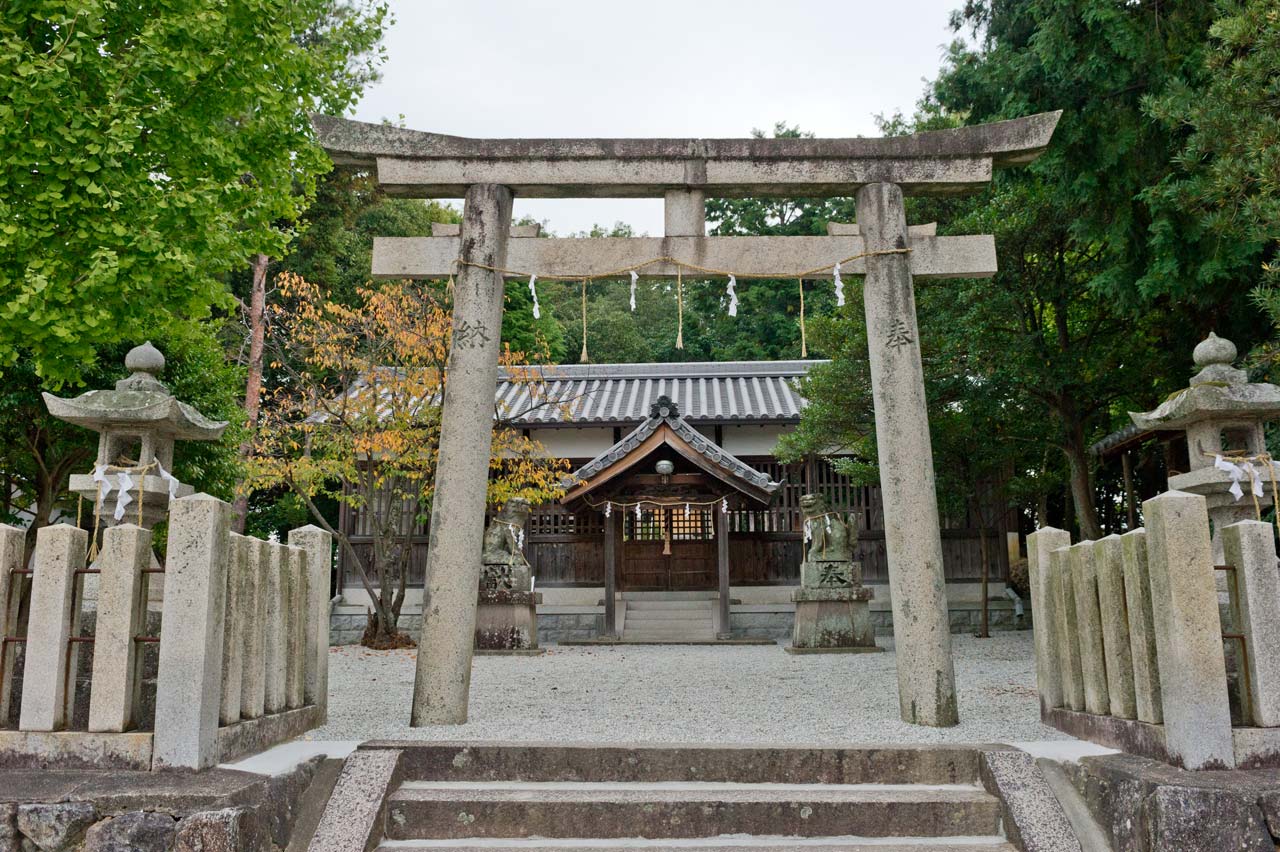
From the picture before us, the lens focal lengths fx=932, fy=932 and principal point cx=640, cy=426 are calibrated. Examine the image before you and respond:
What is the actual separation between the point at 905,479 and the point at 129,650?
464 cm

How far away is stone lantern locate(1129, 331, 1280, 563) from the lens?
627 centimetres

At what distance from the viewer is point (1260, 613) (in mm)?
4316

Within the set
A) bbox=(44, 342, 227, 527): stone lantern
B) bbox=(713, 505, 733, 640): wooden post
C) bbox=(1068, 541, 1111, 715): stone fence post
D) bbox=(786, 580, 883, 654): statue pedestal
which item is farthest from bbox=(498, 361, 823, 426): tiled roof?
bbox=(1068, 541, 1111, 715): stone fence post

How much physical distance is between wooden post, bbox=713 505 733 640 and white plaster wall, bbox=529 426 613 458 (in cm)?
353

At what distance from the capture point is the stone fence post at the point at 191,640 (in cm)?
423

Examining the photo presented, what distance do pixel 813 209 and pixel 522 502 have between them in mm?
18024

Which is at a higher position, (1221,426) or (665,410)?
(665,410)

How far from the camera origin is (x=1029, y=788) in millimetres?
4535

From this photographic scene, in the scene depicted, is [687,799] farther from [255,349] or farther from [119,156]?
[255,349]

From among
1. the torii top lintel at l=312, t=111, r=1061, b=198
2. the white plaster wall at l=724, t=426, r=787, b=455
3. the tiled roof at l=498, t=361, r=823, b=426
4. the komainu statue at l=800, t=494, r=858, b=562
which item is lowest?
the komainu statue at l=800, t=494, r=858, b=562

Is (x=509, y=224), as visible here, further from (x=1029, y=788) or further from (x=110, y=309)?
(x=1029, y=788)

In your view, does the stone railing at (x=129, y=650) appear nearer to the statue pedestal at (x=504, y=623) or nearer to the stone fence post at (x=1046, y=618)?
the stone fence post at (x=1046, y=618)

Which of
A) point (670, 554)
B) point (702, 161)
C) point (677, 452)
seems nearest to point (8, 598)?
point (702, 161)

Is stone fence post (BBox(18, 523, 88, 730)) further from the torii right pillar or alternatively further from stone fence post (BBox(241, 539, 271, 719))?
the torii right pillar
